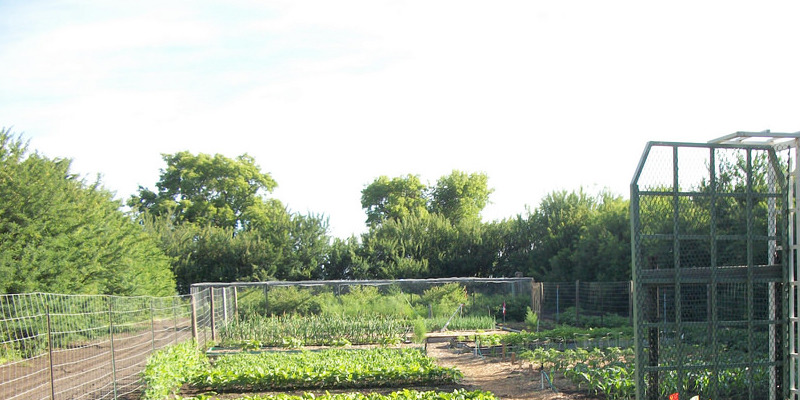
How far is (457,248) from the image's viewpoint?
31.0 m

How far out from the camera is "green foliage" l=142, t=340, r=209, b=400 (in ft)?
27.1

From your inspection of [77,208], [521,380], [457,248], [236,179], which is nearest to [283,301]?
[77,208]

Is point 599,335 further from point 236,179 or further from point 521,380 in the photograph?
point 236,179

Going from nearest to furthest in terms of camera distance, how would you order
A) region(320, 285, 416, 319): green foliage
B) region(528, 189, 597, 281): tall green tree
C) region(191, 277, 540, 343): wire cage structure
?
region(320, 285, 416, 319): green foliage < region(191, 277, 540, 343): wire cage structure < region(528, 189, 597, 281): tall green tree

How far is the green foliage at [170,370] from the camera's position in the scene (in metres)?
8.27

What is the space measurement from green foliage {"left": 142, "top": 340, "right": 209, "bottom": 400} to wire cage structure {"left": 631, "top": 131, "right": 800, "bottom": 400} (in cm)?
625

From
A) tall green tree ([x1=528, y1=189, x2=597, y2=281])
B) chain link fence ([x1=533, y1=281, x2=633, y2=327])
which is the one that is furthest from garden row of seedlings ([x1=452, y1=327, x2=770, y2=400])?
tall green tree ([x1=528, y1=189, x2=597, y2=281])

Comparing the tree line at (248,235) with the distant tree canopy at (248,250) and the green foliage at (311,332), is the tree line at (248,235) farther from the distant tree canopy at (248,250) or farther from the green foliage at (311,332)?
the green foliage at (311,332)

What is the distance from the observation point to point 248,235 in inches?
1186

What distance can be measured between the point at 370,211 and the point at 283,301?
28975mm

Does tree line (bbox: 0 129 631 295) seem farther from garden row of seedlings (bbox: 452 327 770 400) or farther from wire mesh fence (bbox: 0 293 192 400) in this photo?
garden row of seedlings (bbox: 452 327 770 400)

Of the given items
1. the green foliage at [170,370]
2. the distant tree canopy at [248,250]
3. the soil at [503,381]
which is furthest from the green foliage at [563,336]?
the distant tree canopy at [248,250]

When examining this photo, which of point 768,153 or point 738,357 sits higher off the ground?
point 768,153

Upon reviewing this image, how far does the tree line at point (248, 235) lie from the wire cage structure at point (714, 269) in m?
13.1
